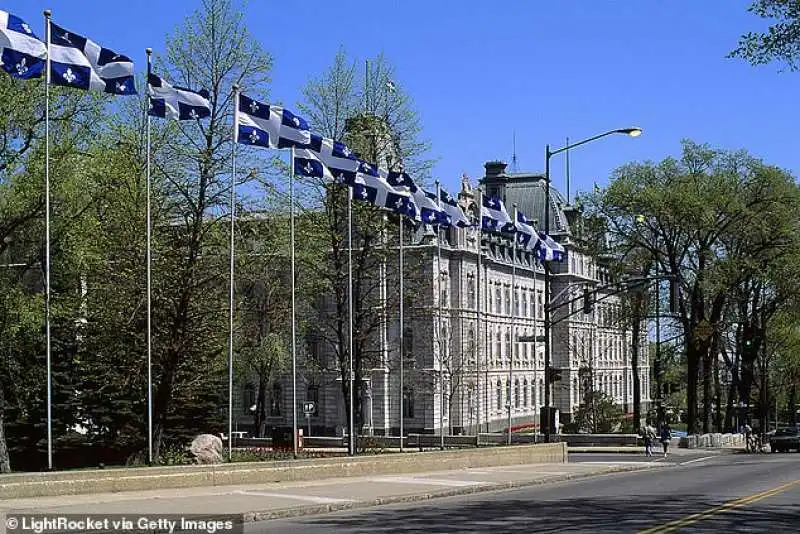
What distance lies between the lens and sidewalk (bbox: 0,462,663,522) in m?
18.9

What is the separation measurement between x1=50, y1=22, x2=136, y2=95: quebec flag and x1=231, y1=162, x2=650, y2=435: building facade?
78.7ft

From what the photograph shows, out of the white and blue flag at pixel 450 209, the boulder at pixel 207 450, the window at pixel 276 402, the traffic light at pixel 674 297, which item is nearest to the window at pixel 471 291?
the window at pixel 276 402

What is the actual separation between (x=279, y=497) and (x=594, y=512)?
6.12 metres

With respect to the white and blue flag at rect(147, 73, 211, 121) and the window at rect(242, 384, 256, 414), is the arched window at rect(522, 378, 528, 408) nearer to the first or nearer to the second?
the window at rect(242, 384, 256, 414)

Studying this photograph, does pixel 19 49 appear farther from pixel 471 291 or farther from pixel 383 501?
→ pixel 471 291

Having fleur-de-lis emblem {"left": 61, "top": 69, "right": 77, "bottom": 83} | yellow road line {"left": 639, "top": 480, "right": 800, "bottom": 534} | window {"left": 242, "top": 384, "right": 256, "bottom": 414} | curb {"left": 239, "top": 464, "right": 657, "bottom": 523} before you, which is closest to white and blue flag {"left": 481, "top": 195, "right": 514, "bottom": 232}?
curb {"left": 239, "top": 464, "right": 657, "bottom": 523}

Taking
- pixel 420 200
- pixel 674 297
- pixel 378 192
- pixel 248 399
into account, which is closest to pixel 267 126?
pixel 378 192

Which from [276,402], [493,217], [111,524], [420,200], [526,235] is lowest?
[276,402]

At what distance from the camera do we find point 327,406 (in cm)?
7825

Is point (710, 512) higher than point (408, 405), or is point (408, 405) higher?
point (710, 512)

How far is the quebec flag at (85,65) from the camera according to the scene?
23.9 m

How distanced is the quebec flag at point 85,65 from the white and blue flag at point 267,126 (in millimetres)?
3633

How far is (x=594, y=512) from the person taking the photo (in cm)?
2075

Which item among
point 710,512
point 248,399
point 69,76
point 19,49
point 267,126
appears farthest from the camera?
point 248,399
